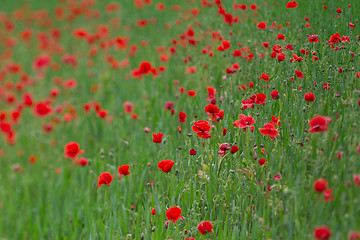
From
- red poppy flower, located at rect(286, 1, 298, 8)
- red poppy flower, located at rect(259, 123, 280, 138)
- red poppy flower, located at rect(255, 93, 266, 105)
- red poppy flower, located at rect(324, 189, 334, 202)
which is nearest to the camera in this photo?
red poppy flower, located at rect(324, 189, 334, 202)

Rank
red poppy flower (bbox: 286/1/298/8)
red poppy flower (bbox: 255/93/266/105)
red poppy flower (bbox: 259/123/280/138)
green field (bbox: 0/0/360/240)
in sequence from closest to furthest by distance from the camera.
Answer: green field (bbox: 0/0/360/240), red poppy flower (bbox: 259/123/280/138), red poppy flower (bbox: 255/93/266/105), red poppy flower (bbox: 286/1/298/8)

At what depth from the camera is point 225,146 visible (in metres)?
1.83

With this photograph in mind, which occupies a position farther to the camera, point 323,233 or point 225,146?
point 225,146

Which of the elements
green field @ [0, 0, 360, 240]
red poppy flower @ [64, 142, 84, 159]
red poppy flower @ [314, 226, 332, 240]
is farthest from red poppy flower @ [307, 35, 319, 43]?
red poppy flower @ [64, 142, 84, 159]

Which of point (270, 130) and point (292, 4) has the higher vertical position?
point (292, 4)

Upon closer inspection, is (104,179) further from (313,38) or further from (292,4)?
(292,4)

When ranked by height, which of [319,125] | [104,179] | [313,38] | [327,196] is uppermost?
[313,38]

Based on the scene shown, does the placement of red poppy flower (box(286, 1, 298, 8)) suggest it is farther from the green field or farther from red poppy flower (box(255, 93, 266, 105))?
red poppy flower (box(255, 93, 266, 105))

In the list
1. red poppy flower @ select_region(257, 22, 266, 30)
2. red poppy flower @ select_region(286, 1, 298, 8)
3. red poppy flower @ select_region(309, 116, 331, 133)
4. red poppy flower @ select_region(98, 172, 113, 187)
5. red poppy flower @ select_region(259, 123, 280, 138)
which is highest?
red poppy flower @ select_region(286, 1, 298, 8)

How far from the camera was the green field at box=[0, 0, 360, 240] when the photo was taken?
1.58 meters

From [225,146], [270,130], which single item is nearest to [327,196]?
[270,130]

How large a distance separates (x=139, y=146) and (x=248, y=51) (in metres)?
1.17

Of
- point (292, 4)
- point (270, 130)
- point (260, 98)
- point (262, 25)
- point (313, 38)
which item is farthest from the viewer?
point (262, 25)

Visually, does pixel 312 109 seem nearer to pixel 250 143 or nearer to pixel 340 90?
pixel 340 90
